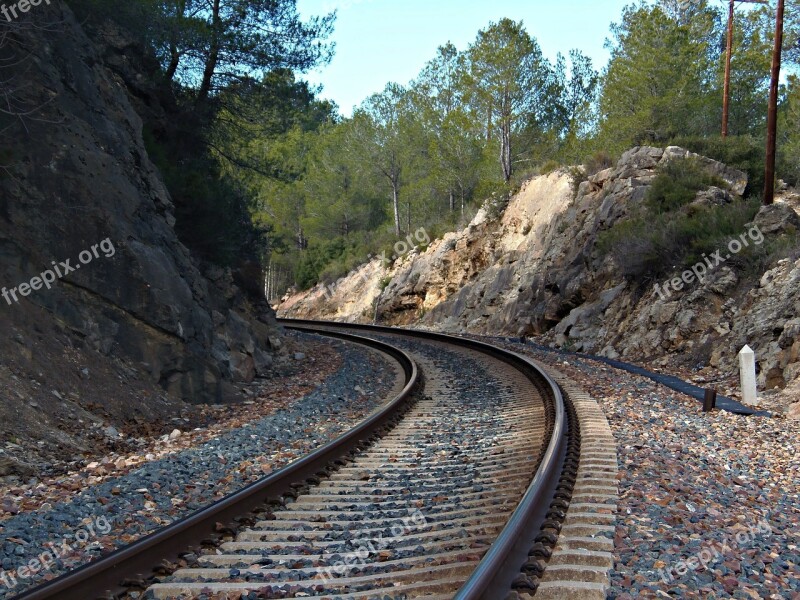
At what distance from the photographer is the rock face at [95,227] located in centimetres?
983

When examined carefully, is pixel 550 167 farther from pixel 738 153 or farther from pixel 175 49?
pixel 175 49

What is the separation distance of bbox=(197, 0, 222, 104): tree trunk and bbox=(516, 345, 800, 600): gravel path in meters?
12.7

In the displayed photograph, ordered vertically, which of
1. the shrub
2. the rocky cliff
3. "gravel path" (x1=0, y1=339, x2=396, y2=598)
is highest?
the shrub

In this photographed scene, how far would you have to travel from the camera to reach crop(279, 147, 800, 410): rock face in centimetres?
1393

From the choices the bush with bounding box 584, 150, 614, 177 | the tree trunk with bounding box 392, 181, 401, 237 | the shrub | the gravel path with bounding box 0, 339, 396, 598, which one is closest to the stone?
the bush with bounding box 584, 150, 614, 177

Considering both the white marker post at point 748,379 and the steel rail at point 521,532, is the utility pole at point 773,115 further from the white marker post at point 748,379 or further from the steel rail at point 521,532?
the steel rail at point 521,532

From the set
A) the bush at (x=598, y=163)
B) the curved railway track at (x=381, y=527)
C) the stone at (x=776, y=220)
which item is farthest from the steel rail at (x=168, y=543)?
the bush at (x=598, y=163)

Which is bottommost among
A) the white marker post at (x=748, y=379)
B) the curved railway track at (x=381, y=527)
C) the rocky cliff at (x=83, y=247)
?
the curved railway track at (x=381, y=527)

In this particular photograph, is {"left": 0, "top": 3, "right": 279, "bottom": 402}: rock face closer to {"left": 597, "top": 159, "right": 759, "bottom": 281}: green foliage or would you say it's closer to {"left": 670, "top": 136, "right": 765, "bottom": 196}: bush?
{"left": 597, "top": 159, "right": 759, "bottom": 281}: green foliage

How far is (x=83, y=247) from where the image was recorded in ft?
34.1

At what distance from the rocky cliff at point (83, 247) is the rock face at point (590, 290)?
938 cm

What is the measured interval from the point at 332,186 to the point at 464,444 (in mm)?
44659

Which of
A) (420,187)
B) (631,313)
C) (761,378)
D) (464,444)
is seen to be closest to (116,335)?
(464,444)

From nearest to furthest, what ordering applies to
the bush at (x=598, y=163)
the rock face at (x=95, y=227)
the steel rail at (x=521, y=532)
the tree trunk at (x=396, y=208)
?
the steel rail at (x=521, y=532) < the rock face at (x=95, y=227) < the bush at (x=598, y=163) < the tree trunk at (x=396, y=208)
